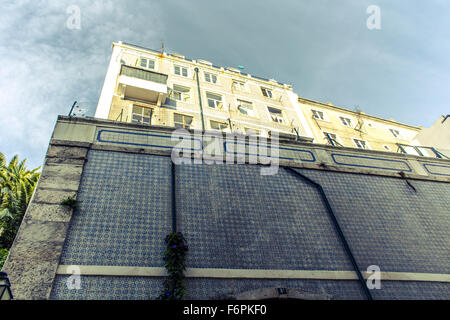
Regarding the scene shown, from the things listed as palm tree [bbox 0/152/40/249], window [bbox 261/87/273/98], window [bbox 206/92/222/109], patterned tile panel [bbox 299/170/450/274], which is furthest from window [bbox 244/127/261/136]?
palm tree [bbox 0/152/40/249]

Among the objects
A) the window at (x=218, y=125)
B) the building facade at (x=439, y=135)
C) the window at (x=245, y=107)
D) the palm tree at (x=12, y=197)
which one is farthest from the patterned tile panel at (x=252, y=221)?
the palm tree at (x=12, y=197)

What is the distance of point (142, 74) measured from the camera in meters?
16.9

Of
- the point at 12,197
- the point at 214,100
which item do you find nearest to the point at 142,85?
the point at 214,100

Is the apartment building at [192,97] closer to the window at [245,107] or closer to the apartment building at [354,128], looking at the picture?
the window at [245,107]

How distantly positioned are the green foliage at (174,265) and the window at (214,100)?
13985 millimetres

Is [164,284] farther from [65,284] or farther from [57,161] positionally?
[57,161]

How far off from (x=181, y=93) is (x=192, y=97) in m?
0.80

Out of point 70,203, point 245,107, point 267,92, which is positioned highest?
point 267,92

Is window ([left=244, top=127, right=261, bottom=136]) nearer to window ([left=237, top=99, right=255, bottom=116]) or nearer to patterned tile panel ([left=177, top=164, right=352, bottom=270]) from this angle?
window ([left=237, top=99, right=255, bottom=116])

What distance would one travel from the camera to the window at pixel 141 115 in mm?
16016

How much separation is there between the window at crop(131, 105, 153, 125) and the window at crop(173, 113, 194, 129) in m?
1.51

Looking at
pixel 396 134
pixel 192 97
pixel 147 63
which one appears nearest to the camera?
pixel 192 97

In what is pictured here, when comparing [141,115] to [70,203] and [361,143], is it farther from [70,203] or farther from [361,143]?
[361,143]
